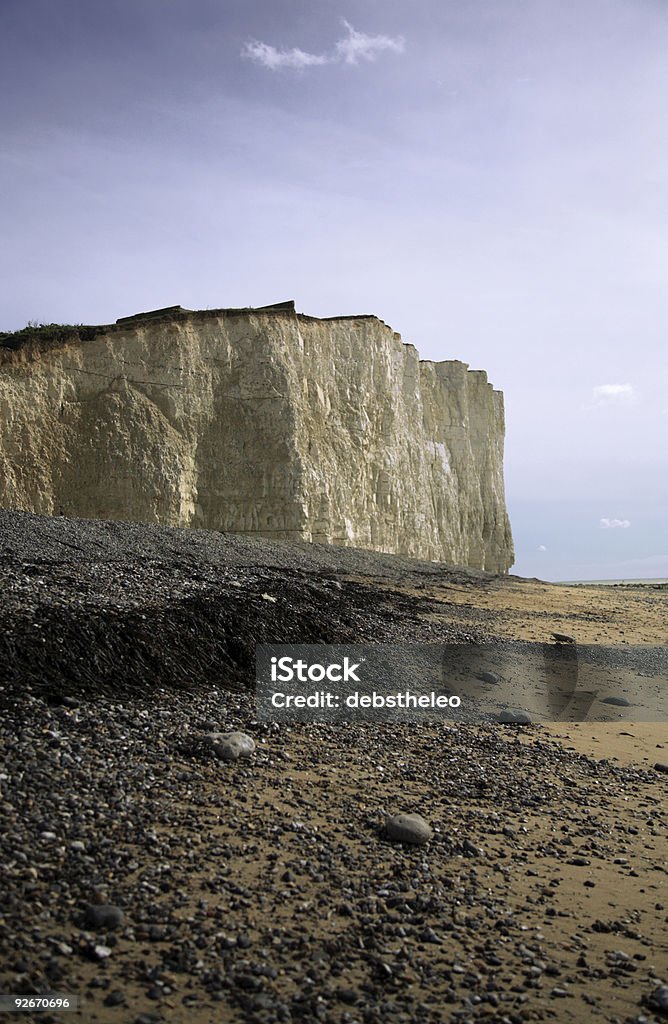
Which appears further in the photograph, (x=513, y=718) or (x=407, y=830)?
(x=513, y=718)

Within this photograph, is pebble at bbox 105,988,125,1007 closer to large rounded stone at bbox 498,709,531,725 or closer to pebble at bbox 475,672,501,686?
large rounded stone at bbox 498,709,531,725

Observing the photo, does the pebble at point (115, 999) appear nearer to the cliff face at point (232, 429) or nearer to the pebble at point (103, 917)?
the pebble at point (103, 917)

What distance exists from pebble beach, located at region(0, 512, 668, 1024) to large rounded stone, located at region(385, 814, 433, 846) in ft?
0.10

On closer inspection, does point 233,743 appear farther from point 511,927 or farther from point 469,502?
point 469,502

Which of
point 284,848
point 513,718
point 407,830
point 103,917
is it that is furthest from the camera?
point 513,718

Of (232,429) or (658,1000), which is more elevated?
(232,429)

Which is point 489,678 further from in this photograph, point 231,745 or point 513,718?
point 231,745

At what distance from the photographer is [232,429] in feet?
94.9

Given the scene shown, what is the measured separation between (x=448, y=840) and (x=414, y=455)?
31.6 meters

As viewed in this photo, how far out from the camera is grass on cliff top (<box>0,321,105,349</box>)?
25203 mm

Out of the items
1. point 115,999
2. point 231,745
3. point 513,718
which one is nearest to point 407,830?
point 231,745

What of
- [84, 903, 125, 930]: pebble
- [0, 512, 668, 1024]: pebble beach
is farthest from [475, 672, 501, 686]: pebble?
[84, 903, 125, 930]: pebble

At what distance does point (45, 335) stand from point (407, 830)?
78.4 feet

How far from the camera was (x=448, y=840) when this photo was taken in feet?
19.3
